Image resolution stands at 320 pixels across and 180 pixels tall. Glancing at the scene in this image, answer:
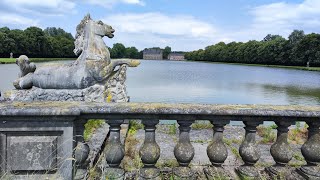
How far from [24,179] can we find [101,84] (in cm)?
434

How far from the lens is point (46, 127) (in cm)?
260

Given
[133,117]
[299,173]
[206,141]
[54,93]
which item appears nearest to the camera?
[133,117]

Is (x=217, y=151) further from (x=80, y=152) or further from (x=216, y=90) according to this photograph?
(x=216, y=90)

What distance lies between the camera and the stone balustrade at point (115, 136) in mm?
2586

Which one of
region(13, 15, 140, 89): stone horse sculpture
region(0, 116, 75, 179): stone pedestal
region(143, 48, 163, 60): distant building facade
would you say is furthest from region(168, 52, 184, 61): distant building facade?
region(0, 116, 75, 179): stone pedestal

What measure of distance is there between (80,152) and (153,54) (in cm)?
18368

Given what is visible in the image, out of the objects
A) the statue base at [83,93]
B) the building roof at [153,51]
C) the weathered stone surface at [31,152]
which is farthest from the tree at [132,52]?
the weathered stone surface at [31,152]

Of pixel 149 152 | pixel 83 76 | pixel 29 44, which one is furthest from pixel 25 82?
pixel 29 44

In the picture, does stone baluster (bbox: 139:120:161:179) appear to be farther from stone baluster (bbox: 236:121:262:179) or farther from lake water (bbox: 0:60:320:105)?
lake water (bbox: 0:60:320:105)

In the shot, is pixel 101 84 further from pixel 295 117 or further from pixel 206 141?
pixel 295 117

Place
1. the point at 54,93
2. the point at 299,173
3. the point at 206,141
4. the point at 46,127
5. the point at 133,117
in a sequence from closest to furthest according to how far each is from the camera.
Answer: the point at 46,127 < the point at 133,117 < the point at 299,173 < the point at 206,141 < the point at 54,93

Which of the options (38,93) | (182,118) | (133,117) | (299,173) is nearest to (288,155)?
(299,173)

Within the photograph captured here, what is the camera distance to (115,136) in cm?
291

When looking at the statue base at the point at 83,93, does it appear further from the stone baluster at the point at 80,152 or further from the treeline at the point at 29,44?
the treeline at the point at 29,44
